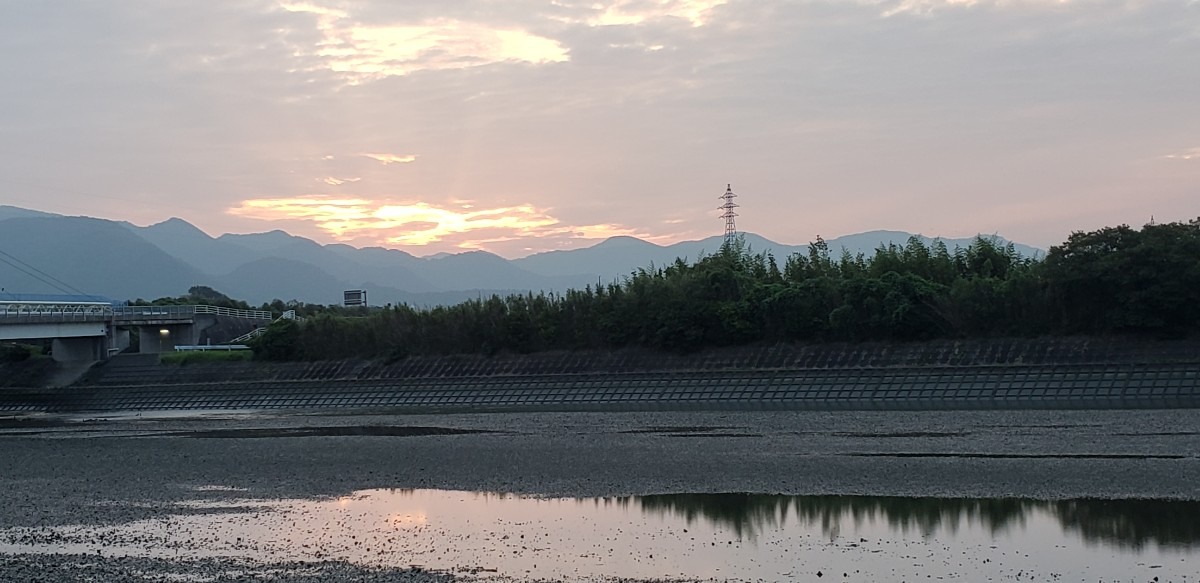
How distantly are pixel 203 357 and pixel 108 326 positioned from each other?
8.29 meters

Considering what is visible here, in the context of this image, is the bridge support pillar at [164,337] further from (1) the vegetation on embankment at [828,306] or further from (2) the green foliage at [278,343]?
(1) the vegetation on embankment at [828,306]

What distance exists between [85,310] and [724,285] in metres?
40.5

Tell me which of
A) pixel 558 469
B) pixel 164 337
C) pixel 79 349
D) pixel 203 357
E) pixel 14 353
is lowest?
pixel 558 469

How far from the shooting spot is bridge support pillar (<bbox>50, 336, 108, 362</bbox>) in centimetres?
7106

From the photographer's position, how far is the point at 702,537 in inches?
675

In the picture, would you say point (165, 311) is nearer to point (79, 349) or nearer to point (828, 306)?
point (79, 349)

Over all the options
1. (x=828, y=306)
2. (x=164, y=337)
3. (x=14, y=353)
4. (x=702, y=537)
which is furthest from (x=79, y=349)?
(x=702, y=537)

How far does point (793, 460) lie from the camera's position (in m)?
26.2

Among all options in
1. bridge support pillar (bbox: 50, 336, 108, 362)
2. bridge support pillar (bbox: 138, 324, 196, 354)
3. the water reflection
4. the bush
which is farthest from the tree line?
the water reflection

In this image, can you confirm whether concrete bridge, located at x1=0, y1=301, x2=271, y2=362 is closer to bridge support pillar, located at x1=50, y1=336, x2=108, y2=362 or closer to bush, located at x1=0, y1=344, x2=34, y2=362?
bridge support pillar, located at x1=50, y1=336, x2=108, y2=362

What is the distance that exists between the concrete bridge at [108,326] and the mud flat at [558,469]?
22.7m

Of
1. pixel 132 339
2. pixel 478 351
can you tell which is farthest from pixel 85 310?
pixel 478 351

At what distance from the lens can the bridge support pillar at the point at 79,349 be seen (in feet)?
233

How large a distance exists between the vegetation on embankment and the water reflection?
29.7m
